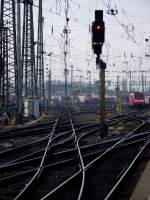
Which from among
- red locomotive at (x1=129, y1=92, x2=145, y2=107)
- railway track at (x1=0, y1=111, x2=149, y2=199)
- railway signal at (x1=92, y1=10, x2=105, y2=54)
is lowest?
railway track at (x1=0, y1=111, x2=149, y2=199)

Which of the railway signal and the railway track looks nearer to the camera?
the railway track

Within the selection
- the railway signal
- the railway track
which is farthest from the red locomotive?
the railway track

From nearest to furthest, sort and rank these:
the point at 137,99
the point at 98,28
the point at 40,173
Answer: the point at 40,173 → the point at 98,28 → the point at 137,99

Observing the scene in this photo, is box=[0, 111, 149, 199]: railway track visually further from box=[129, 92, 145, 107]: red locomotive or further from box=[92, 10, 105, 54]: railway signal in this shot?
box=[129, 92, 145, 107]: red locomotive

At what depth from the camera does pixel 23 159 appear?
1447cm

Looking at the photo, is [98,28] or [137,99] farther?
[137,99]

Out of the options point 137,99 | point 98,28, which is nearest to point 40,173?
point 98,28

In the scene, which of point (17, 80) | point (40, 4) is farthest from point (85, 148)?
point (40, 4)

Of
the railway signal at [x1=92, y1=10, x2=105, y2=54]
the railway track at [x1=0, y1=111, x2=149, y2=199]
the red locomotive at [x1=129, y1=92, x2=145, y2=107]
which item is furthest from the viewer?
the red locomotive at [x1=129, y1=92, x2=145, y2=107]

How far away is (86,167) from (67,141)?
6923mm

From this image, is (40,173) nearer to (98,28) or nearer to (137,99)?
(98,28)

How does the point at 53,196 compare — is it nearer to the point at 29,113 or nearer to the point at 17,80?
the point at 17,80

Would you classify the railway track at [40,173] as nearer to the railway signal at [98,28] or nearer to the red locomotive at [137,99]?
the railway signal at [98,28]

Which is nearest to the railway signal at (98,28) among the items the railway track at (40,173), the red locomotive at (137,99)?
the railway track at (40,173)
